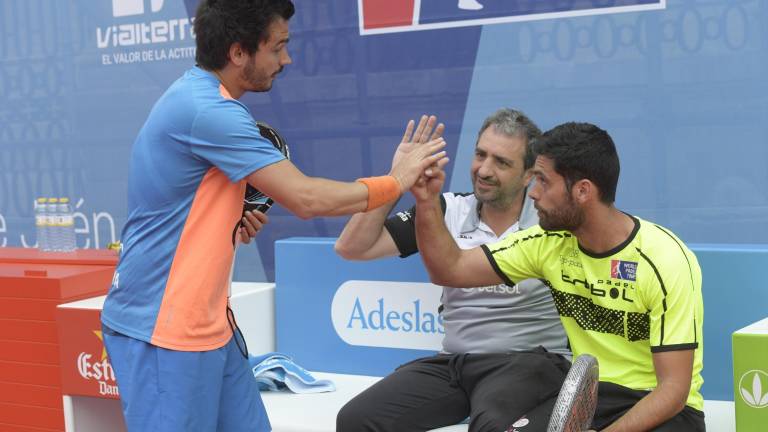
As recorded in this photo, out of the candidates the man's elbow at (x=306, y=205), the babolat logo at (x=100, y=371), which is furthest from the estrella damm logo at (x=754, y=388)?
the babolat logo at (x=100, y=371)

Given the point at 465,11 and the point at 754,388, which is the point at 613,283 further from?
the point at 465,11

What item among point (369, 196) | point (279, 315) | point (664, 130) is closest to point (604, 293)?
point (369, 196)

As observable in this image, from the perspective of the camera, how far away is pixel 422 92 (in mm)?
3619

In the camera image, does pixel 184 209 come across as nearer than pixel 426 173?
Yes

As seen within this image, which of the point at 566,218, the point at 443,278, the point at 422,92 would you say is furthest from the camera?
the point at 422,92

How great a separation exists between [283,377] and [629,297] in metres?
1.34

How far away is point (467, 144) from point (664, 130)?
2.35 feet

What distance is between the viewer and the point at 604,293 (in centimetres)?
249

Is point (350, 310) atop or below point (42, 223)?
below

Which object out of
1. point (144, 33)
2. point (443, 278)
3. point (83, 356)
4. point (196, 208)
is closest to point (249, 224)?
point (196, 208)

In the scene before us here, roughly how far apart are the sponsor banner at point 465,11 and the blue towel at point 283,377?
1.31 m

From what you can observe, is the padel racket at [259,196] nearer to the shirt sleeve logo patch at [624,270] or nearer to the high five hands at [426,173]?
the high five hands at [426,173]

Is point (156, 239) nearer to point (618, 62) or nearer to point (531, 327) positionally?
point (531, 327)

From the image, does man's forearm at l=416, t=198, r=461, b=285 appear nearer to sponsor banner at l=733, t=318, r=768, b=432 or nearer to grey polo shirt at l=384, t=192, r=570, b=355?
grey polo shirt at l=384, t=192, r=570, b=355
